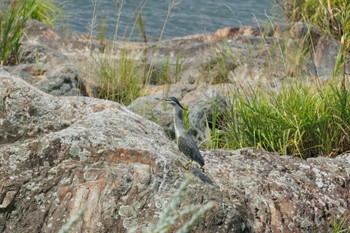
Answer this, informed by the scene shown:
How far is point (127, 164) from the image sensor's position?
16.3 feet

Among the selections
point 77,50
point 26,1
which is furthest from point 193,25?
point 26,1

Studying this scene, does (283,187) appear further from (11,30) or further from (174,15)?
(174,15)

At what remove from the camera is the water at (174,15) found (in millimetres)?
19750

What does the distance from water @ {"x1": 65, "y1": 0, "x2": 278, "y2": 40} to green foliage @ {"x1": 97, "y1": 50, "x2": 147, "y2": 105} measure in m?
8.41

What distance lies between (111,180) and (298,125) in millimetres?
2698

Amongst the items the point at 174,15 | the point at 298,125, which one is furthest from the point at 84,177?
the point at 174,15

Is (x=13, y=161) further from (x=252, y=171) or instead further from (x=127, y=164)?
(x=252, y=171)

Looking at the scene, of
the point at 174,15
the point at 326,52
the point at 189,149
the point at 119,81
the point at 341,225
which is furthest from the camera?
the point at 174,15

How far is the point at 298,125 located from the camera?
721cm

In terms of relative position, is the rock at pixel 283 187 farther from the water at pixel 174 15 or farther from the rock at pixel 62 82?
the water at pixel 174 15

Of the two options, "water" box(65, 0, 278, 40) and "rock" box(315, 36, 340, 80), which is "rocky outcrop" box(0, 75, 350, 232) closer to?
"rock" box(315, 36, 340, 80)

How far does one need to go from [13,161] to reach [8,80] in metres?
0.72

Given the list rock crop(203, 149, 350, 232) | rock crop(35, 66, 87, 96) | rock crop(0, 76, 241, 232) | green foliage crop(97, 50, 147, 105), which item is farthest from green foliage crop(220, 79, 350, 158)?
green foliage crop(97, 50, 147, 105)

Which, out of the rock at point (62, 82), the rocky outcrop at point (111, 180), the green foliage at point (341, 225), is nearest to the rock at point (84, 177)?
the rocky outcrop at point (111, 180)
